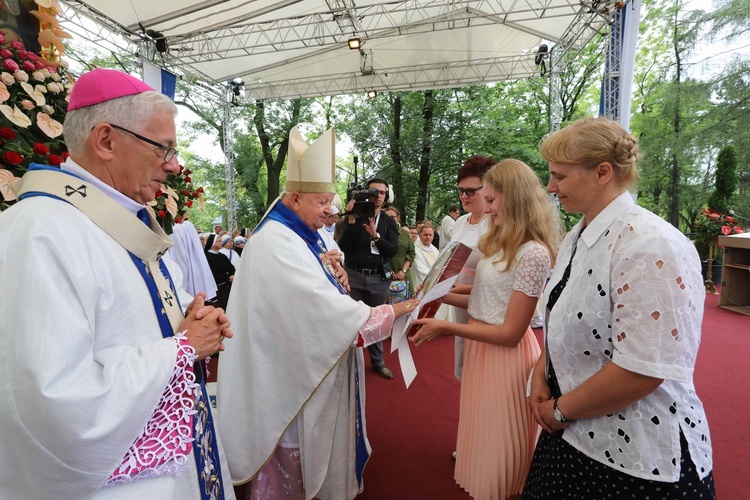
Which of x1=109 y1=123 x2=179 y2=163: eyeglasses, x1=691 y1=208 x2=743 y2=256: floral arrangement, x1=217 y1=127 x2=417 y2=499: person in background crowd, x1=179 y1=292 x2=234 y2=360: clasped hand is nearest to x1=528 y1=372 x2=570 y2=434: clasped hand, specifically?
x1=217 y1=127 x2=417 y2=499: person in background crowd

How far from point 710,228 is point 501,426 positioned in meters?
10.5

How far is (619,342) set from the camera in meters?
1.12

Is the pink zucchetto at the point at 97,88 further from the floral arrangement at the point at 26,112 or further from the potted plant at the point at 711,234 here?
the potted plant at the point at 711,234

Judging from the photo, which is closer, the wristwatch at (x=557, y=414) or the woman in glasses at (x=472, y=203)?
the wristwatch at (x=557, y=414)

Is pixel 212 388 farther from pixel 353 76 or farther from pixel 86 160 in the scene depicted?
pixel 353 76

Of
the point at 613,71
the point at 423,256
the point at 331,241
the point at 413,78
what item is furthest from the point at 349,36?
the point at 331,241

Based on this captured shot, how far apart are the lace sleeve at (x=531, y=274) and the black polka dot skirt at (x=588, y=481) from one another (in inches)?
23.9

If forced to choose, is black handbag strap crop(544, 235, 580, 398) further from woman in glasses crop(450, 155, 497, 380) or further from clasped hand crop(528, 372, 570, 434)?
woman in glasses crop(450, 155, 497, 380)

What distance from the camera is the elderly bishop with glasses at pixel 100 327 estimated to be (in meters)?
0.88

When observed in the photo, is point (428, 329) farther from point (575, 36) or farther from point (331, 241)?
point (575, 36)

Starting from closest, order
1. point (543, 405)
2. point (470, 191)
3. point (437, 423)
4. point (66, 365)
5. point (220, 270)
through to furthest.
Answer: point (66, 365)
point (543, 405)
point (470, 191)
point (437, 423)
point (220, 270)

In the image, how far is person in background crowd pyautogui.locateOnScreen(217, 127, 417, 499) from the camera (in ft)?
6.35

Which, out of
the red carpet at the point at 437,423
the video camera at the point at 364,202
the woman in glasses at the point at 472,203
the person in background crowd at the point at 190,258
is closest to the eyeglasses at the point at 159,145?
the woman in glasses at the point at 472,203

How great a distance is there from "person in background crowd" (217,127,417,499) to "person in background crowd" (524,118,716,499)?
2.83ft
